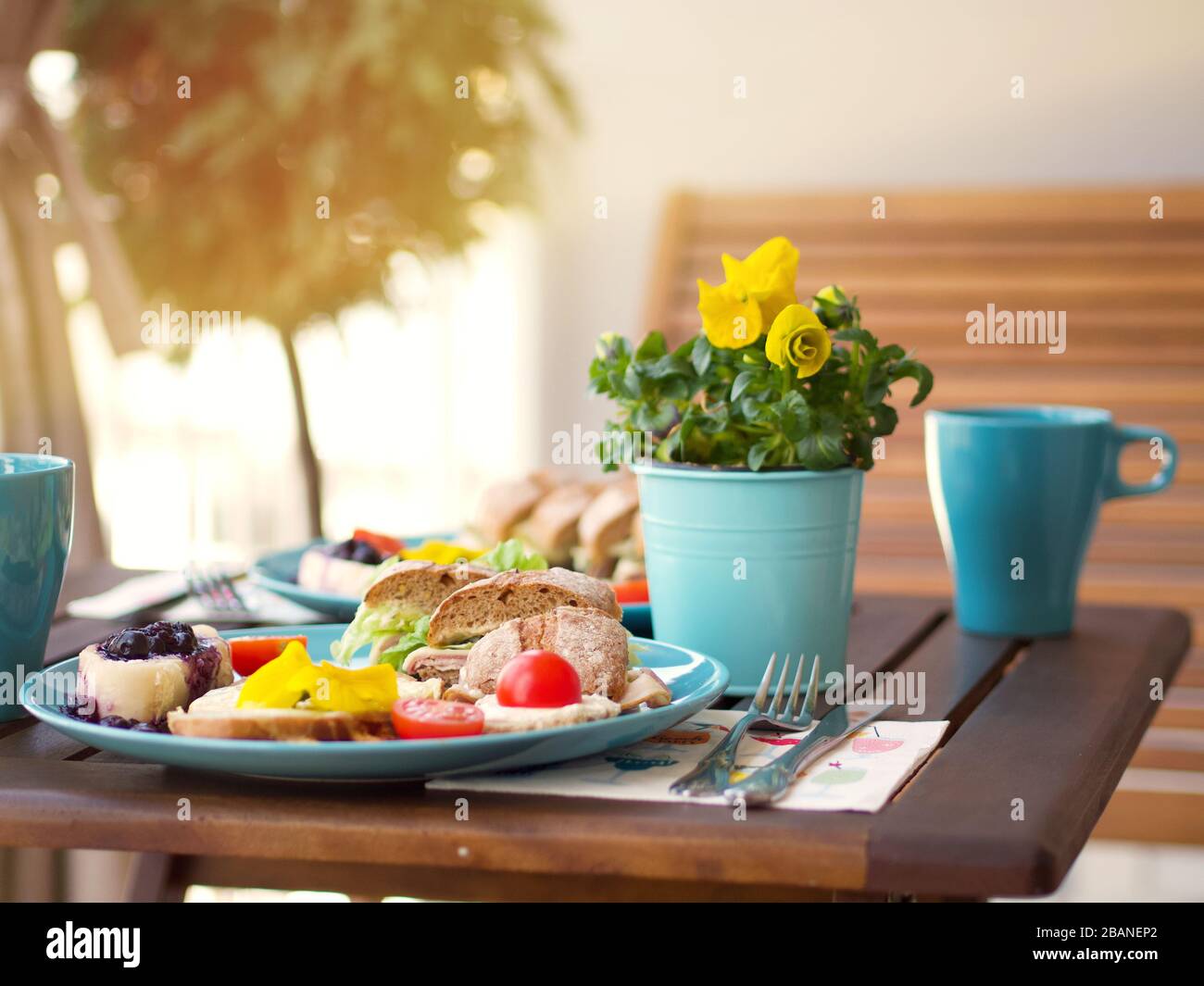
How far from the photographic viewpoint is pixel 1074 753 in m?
0.90

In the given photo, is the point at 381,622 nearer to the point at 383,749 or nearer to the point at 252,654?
the point at 252,654

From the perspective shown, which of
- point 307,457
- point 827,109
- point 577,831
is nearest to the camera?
point 577,831

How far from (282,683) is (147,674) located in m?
0.11

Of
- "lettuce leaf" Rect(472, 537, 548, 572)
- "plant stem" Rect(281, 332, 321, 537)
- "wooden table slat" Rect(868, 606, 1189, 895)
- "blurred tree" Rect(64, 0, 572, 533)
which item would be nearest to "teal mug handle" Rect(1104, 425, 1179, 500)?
"wooden table slat" Rect(868, 606, 1189, 895)

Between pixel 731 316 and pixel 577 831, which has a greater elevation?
pixel 731 316

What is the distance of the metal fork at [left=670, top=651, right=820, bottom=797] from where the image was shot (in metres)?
0.79

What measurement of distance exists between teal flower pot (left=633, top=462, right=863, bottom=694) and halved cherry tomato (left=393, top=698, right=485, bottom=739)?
0.28m

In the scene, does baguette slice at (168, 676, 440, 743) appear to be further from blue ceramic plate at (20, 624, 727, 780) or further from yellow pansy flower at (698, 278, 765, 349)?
yellow pansy flower at (698, 278, 765, 349)

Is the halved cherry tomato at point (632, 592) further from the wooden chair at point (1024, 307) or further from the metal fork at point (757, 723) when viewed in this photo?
the wooden chair at point (1024, 307)

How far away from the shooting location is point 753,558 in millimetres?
1026

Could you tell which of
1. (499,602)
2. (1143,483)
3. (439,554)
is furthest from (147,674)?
(1143,483)

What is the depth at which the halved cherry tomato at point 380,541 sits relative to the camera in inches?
52.9

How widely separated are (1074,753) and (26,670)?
0.68 metres

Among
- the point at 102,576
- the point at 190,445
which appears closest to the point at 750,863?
the point at 102,576
